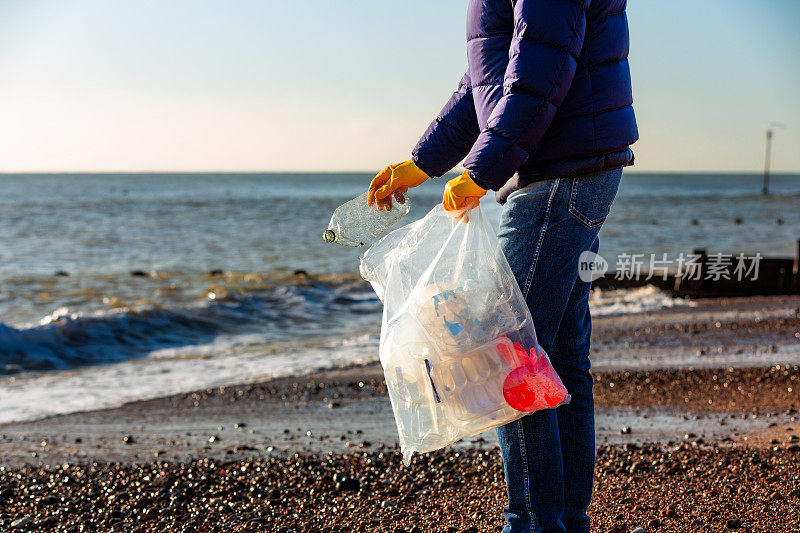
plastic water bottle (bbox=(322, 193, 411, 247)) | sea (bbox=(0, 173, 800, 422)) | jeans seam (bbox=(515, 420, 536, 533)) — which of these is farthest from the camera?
sea (bbox=(0, 173, 800, 422))

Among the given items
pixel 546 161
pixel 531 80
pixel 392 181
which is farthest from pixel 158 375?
pixel 531 80

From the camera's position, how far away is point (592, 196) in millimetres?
2273

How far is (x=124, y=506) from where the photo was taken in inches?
145

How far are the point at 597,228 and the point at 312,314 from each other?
913 centimetres

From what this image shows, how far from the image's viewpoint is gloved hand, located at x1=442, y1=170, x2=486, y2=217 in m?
2.20

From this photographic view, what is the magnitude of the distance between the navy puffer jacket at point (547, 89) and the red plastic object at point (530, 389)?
558 mm

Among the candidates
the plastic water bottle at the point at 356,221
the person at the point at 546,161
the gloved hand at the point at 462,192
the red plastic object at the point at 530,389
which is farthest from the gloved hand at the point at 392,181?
the red plastic object at the point at 530,389

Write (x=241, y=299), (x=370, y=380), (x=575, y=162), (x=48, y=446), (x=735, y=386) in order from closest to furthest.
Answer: (x=575, y=162) < (x=48, y=446) < (x=735, y=386) < (x=370, y=380) < (x=241, y=299)

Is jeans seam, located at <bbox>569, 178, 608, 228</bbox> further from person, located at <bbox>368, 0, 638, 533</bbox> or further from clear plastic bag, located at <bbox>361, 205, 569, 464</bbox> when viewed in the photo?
clear plastic bag, located at <bbox>361, 205, 569, 464</bbox>

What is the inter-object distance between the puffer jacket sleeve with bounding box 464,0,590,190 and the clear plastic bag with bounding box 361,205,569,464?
0.29m

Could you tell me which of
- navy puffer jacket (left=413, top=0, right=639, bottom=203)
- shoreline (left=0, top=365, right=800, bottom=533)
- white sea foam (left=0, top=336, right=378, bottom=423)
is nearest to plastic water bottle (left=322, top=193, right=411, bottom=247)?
navy puffer jacket (left=413, top=0, right=639, bottom=203)

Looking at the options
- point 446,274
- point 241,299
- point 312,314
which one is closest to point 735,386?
point 446,274

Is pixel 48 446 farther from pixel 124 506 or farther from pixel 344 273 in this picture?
pixel 344 273

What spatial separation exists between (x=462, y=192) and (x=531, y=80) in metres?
0.38
